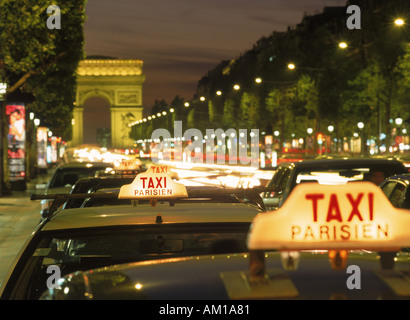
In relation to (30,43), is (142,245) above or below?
below

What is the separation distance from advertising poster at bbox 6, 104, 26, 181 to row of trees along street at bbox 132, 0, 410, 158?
1628cm

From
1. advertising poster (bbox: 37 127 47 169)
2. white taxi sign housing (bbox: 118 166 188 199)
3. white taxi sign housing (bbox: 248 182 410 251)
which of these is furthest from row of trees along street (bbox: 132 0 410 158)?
white taxi sign housing (bbox: 248 182 410 251)

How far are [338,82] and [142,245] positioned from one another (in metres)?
69.6

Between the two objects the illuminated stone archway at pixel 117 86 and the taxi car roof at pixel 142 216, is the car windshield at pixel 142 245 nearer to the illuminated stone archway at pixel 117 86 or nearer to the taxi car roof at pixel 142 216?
the taxi car roof at pixel 142 216

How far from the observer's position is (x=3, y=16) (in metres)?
31.9

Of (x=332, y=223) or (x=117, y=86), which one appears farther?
(x=117, y=86)

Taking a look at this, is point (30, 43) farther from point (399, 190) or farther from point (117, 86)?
point (117, 86)

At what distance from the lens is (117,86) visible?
487 feet

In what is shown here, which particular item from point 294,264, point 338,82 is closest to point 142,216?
point 294,264

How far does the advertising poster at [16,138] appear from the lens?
3656 cm
